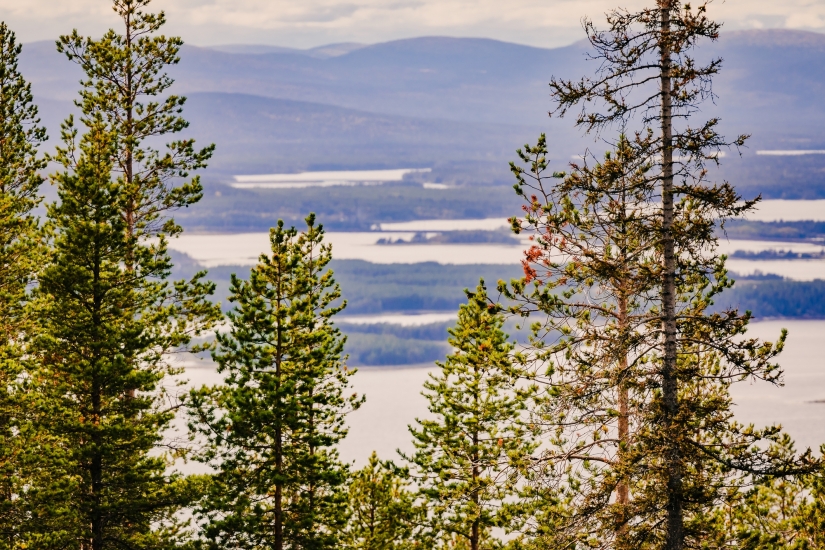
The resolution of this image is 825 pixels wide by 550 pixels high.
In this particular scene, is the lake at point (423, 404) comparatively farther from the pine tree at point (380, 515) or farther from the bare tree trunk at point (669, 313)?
the bare tree trunk at point (669, 313)

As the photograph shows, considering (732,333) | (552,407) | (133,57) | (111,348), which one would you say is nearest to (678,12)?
(732,333)

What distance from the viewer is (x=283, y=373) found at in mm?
→ 21641

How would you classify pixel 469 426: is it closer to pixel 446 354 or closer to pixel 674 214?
pixel 446 354

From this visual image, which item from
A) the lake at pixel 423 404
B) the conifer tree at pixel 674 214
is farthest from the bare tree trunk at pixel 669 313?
the lake at pixel 423 404

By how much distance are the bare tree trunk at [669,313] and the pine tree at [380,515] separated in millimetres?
10074

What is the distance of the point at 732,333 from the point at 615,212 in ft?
8.13

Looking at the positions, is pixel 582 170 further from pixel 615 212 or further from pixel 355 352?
pixel 355 352

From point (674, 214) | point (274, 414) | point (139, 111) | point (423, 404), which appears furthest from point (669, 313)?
point (423, 404)

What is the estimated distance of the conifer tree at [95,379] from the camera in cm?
2066

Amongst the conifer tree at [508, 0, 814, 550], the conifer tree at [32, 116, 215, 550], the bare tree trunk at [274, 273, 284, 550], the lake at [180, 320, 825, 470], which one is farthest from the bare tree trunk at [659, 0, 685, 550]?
the lake at [180, 320, 825, 470]

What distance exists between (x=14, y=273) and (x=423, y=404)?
3949 inches

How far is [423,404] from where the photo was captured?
12306 centimetres

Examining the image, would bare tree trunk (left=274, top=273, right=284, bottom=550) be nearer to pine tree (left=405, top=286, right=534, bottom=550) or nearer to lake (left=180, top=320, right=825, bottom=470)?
pine tree (left=405, top=286, right=534, bottom=550)

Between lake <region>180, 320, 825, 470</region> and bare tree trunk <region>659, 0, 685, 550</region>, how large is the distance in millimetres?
61699
